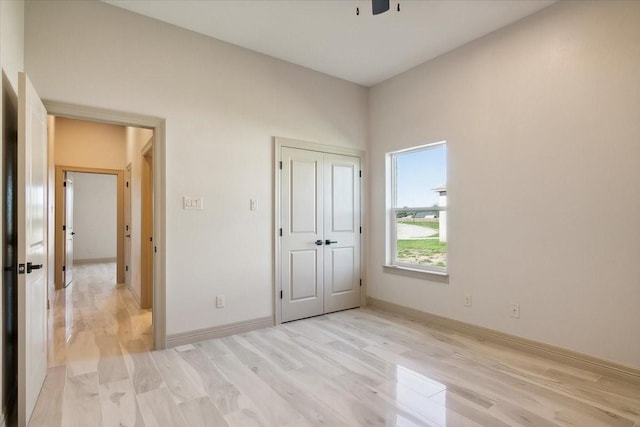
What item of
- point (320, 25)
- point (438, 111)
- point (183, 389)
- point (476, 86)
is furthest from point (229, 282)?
point (476, 86)

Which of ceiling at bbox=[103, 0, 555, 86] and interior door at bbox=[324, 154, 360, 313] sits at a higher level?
ceiling at bbox=[103, 0, 555, 86]

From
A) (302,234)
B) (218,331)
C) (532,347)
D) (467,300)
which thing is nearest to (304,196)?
(302,234)

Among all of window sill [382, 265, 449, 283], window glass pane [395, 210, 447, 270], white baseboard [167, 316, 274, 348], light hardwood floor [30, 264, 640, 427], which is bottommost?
light hardwood floor [30, 264, 640, 427]

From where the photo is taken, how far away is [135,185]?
517 cm

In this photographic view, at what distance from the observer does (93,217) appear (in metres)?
9.66

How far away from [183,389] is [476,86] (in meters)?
3.69

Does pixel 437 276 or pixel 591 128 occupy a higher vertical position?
pixel 591 128

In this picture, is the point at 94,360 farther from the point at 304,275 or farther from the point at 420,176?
the point at 420,176

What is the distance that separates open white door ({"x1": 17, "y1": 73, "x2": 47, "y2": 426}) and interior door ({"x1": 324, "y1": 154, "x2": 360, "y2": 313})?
9.07ft

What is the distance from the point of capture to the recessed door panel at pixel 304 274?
3.99 metres

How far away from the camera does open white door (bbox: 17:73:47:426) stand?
74.3 inches

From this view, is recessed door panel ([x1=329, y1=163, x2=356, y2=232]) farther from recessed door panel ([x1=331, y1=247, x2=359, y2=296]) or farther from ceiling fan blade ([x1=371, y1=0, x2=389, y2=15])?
ceiling fan blade ([x1=371, y1=0, x2=389, y2=15])

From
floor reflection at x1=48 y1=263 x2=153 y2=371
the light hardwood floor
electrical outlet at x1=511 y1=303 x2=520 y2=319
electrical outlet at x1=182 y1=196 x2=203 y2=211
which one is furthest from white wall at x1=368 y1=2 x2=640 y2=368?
floor reflection at x1=48 y1=263 x2=153 y2=371

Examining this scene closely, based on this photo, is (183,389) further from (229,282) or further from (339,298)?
(339,298)
